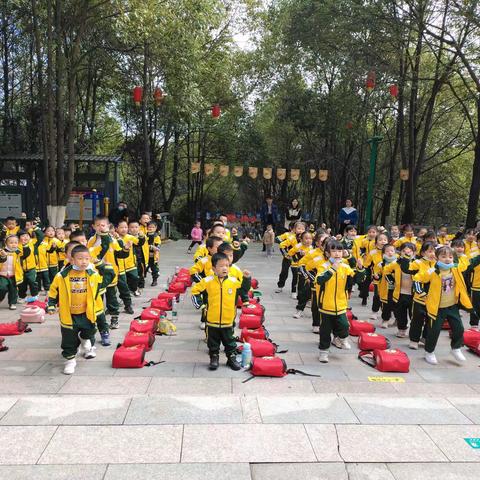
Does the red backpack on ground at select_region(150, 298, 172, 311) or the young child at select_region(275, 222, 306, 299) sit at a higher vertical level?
the young child at select_region(275, 222, 306, 299)

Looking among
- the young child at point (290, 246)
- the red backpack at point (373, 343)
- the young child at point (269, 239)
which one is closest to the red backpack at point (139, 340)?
the red backpack at point (373, 343)

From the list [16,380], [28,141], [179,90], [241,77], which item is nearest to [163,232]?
[28,141]

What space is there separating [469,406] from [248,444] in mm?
2301

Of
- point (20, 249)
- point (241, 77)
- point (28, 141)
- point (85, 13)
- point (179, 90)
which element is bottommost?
point (20, 249)

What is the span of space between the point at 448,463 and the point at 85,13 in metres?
13.1

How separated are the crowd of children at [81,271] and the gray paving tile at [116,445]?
5.52 ft

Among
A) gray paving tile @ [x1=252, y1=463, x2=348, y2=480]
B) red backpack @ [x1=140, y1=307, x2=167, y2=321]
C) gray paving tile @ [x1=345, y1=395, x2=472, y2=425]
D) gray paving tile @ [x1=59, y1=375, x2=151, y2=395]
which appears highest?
red backpack @ [x1=140, y1=307, x2=167, y2=321]

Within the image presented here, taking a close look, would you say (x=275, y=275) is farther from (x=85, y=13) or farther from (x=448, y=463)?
(x=448, y=463)

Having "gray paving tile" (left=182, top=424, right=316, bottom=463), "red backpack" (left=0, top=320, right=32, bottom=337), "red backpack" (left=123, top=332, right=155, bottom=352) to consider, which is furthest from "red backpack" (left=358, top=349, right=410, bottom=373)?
"red backpack" (left=0, top=320, right=32, bottom=337)

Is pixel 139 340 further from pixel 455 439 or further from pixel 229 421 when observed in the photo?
pixel 455 439

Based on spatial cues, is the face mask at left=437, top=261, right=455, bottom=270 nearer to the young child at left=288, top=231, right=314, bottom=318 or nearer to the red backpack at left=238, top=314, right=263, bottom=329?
the young child at left=288, top=231, right=314, bottom=318

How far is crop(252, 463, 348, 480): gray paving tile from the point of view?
3199 mm

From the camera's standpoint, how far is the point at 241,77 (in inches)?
1071

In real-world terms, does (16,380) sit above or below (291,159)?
below
